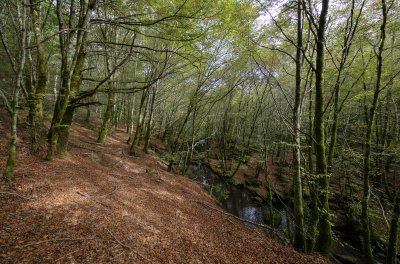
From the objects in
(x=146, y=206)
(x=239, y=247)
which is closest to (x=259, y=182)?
(x=239, y=247)

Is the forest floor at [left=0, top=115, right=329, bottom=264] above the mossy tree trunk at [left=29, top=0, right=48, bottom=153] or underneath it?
underneath

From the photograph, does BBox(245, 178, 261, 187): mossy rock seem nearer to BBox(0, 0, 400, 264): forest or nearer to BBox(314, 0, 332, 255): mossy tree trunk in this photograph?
BBox(0, 0, 400, 264): forest

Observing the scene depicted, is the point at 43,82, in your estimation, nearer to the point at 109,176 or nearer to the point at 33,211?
the point at 109,176

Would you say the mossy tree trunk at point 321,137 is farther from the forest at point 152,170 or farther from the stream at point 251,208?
the stream at point 251,208

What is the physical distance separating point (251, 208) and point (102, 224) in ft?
39.1

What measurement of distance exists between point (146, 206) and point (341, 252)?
9.96m

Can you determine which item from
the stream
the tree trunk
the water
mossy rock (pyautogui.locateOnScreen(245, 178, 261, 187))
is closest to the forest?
the tree trunk

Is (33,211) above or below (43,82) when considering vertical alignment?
below

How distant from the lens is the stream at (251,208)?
32.1 feet

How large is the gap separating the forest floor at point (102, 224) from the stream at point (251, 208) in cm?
443

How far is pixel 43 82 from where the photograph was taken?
700cm

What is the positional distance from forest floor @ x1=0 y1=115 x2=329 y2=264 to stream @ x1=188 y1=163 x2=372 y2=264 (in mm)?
4429

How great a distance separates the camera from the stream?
32.1 feet

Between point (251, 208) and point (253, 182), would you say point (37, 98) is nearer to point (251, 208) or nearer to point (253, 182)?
point (251, 208)
